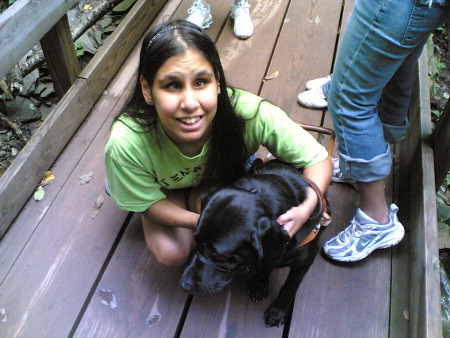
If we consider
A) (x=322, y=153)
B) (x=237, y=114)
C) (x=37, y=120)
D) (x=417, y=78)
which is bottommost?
(x=37, y=120)

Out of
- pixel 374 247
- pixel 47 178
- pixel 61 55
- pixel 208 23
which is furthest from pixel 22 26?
pixel 374 247

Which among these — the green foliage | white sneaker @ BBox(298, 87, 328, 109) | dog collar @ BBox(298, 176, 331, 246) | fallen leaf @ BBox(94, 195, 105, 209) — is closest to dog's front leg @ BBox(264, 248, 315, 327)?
dog collar @ BBox(298, 176, 331, 246)

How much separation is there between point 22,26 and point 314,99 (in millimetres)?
1712

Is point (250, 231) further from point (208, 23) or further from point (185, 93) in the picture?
point (208, 23)

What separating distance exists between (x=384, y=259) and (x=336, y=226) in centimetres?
28

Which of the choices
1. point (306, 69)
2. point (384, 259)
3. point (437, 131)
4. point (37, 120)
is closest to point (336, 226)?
point (384, 259)

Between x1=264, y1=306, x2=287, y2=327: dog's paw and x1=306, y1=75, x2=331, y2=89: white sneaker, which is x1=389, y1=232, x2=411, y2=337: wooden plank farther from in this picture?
x1=306, y1=75, x2=331, y2=89: white sneaker

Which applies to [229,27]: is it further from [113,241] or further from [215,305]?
[215,305]

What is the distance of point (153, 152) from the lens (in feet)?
5.59

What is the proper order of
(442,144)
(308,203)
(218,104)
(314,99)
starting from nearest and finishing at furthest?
(308,203) < (218,104) < (442,144) < (314,99)

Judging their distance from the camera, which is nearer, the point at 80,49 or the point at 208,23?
the point at 208,23

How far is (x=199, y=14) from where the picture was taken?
3213 millimetres

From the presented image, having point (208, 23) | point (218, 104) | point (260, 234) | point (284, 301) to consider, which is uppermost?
point (218, 104)

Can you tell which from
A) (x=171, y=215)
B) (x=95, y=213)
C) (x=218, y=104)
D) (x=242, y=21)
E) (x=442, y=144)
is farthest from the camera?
(x=242, y=21)
